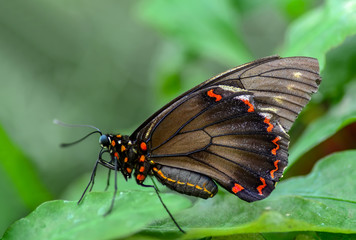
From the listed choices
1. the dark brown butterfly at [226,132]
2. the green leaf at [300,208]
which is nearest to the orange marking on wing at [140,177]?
the dark brown butterfly at [226,132]

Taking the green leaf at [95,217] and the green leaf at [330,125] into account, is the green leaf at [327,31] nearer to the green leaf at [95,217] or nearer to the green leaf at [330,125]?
the green leaf at [330,125]

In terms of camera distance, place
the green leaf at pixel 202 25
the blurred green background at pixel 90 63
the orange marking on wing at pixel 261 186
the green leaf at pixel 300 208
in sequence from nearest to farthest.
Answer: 1. the green leaf at pixel 300 208
2. the orange marking on wing at pixel 261 186
3. the green leaf at pixel 202 25
4. the blurred green background at pixel 90 63

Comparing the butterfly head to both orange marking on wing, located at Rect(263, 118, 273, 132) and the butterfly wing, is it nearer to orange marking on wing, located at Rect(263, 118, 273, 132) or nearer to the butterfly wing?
the butterfly wing

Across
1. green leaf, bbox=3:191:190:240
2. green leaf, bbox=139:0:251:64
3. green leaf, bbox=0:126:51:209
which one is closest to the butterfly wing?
green leaf, bbox=3:191:190:240

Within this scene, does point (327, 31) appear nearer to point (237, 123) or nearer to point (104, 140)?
point (237, 123)

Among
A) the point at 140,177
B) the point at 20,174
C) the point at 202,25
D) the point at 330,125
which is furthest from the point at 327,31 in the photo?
the point at 20,174
